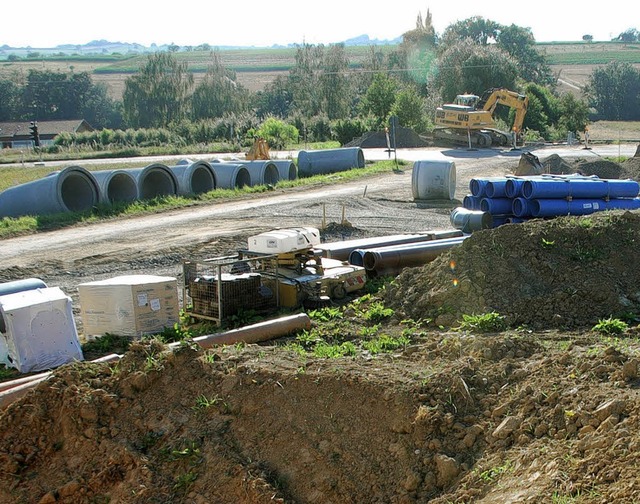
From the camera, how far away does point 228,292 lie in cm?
1196

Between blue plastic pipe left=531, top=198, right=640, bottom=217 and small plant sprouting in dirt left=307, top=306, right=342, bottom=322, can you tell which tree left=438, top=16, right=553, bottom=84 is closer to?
blue plastic pipe left=531, top=198, right=640, bottom=217

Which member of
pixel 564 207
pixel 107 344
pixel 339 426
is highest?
pixel 564 207

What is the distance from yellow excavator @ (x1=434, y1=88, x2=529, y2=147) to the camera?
133 ft

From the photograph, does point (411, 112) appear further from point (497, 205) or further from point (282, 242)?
point (282, 242)

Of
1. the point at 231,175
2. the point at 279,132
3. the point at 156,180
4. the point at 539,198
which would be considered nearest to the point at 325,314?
the point at 539,198

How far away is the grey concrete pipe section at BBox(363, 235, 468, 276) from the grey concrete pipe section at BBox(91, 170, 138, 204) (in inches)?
436

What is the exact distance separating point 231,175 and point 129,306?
52.3ft

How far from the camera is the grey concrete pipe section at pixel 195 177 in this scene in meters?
25.3

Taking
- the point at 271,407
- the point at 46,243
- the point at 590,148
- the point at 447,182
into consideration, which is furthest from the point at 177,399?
the point at 590,148

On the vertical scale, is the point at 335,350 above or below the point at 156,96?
below

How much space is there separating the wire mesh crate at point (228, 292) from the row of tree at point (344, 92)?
34526mm

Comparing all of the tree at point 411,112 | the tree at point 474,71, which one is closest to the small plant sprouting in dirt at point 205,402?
the tree at point 411,112

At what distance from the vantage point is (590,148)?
3944cm

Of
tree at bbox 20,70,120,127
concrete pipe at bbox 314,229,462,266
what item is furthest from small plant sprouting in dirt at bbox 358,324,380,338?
tree at bbox 20,70,120,127
